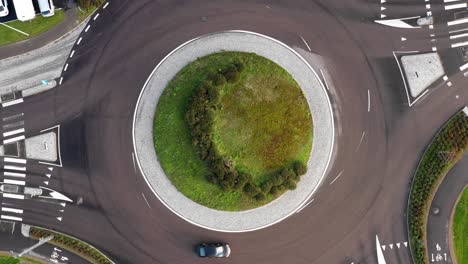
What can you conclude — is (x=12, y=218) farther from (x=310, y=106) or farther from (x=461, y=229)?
(x=461, y=229)

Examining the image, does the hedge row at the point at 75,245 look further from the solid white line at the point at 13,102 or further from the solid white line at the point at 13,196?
the solid white line at the point at 13,102

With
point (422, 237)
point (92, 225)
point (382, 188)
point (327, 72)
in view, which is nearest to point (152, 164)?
point (92, 225)

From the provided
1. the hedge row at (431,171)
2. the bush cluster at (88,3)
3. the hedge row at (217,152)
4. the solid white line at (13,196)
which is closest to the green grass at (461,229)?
the hedge row at (431,171)

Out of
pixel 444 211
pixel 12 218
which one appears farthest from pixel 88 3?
pixel 444 211

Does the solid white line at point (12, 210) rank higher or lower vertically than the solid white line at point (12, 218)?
higher

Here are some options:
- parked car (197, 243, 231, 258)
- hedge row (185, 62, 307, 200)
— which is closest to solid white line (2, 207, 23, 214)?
parked car (197, 243, 231, 258)

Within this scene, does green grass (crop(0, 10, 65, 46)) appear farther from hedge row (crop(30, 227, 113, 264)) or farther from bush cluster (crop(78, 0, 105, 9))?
hedge row (crop(30, 227, 113, 264))
